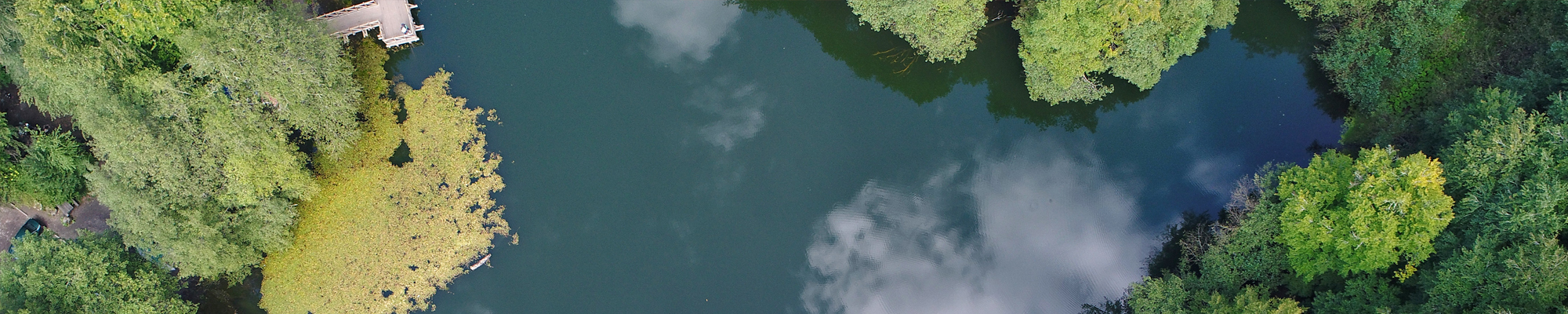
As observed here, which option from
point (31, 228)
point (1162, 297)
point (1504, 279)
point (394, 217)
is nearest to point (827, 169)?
point (1162, 297)

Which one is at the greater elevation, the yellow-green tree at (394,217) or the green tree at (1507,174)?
the yellow-green tree at (394,217)

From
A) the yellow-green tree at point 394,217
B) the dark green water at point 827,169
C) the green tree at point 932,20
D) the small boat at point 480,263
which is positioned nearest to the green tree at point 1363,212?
the dark green water at point 827,169

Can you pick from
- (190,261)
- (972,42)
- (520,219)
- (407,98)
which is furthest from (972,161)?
(190,261)

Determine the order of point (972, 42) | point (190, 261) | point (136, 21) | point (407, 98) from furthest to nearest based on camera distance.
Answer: point (407, 98) → point (972, 42) → point (190, 261) → point (136, 21)

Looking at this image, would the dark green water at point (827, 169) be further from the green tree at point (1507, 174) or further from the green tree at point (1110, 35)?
the green tree at point (1507, 174)

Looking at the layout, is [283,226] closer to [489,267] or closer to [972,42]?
[489,267]

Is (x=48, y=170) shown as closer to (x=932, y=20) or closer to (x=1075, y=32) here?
(x=932, y=20)

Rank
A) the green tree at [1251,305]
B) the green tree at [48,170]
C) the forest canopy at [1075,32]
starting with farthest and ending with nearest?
the green tree at [48,170]
the forest canopy at [1075,32]
the green tree at [1251,305]
